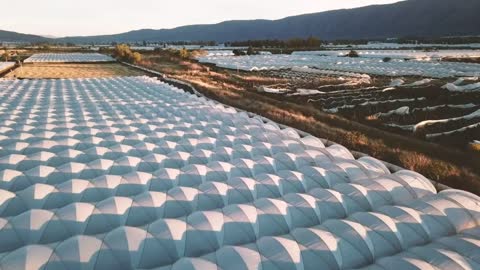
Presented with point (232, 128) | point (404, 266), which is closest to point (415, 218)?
point (404, 266)

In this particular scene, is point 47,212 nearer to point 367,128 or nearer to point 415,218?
point 415,218

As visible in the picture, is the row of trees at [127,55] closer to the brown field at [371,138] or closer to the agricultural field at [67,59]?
the agricultural field at [67,59]

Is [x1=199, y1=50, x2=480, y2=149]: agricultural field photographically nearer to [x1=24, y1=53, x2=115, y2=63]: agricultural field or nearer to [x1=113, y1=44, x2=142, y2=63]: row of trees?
[x1=113, y1=44, x2=142, y2=63]: row of trees

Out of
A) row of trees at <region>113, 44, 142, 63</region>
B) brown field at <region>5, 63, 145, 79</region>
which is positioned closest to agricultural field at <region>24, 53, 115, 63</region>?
row of trees at <region>113, 44, 142, 63</region>

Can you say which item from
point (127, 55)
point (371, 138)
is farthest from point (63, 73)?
point (371, 138)

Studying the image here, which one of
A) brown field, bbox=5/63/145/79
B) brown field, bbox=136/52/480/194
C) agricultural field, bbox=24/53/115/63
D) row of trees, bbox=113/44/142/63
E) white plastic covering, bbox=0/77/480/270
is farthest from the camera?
agricultural field, bbox=24/53/115/63

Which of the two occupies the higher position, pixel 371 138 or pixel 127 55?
pixel 127 55

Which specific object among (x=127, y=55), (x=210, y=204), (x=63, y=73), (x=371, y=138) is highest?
(x=127, y=55)

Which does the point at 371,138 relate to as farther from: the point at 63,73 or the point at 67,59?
the point at 67,59

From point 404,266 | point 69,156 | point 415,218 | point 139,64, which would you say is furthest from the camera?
point 139,64
